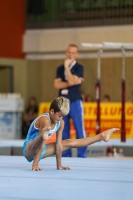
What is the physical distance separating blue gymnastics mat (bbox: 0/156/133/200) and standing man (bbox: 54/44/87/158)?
1572 mm

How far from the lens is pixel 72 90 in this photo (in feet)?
25.7

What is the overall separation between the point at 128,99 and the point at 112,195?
10457mm

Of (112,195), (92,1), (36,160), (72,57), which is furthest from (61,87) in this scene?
(92,1)

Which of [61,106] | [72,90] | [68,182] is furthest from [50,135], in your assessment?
[72,90]

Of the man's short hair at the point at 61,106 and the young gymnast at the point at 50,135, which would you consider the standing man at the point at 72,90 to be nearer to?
the young gymnast at the point at 50,135

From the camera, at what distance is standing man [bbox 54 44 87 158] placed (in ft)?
25.2

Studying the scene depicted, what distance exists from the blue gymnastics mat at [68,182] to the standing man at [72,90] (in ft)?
5.16

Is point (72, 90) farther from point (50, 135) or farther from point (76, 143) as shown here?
point (50, 135)

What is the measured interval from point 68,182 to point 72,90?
3.42 metres

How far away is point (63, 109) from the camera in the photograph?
198 inches

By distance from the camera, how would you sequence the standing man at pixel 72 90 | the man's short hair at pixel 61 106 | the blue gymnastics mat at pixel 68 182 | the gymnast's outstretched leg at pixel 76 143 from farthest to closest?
the standing man at pixel 72 90 → the gymnast's outstretched leg at pixel 76 143 → the man's short hair at pixel 61 106 → the blue gymnastics mat at pixel 68 182

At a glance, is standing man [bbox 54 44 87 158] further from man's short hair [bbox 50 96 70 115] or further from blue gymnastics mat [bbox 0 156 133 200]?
man's short hair [bbox 50 96 70 115]

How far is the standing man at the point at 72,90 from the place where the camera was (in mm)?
7672

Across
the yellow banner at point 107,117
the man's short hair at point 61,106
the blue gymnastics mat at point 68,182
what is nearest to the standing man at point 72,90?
the blue gymnastics mat at point 68,182
